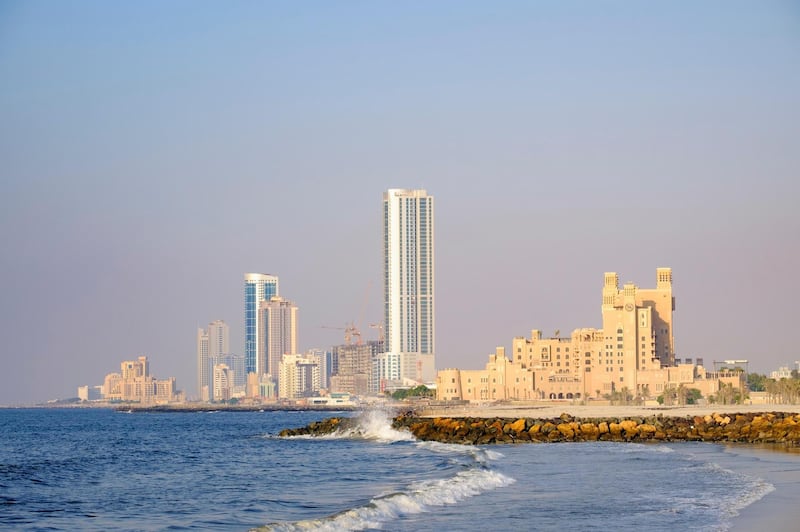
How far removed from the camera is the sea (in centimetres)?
2927

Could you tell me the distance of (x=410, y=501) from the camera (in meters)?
32.9

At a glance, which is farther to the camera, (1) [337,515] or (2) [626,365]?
(2) [626,365]

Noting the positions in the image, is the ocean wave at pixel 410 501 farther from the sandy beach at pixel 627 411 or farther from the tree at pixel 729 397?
the tree at pixel 729 397

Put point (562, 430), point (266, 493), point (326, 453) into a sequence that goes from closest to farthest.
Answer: point (266, 493) → point (326, 453) → point (562, 430)

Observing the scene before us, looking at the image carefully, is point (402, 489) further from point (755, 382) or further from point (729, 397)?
point (755, 382)

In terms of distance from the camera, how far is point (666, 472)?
41.1 metres

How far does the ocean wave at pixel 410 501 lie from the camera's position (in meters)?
28.3

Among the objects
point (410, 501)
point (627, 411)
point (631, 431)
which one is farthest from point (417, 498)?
point (627, 411)

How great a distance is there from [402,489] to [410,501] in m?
4.35

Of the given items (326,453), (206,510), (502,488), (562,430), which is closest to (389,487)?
(502,488)

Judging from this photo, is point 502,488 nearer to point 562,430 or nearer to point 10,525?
point 10,525

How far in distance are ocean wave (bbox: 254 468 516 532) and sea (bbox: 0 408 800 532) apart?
59 mm

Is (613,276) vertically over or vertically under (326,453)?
over

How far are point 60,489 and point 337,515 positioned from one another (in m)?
16.2
